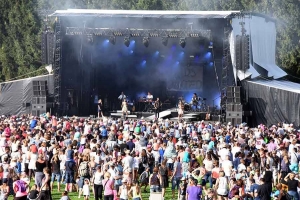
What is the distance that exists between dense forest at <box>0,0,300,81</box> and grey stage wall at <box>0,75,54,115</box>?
12249 millimetres

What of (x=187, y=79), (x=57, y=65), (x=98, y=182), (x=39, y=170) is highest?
(x=57, y=65)

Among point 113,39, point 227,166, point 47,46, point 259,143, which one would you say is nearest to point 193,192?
point 227,166

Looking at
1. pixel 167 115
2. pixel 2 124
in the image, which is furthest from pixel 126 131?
pixel 167 115

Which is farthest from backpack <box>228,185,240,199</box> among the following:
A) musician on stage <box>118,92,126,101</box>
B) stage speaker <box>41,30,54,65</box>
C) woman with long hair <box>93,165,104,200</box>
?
stage speaker <box>41,30,54,65</box>

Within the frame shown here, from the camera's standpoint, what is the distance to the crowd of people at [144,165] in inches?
914

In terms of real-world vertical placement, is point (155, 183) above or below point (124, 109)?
below

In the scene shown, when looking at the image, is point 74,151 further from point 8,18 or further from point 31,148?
point 8,18

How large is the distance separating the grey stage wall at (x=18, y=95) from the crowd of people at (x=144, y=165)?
16.2 metres

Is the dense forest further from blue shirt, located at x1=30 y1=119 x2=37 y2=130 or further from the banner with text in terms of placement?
blue shirt, located at x1=30 y1=119 x2=37 y2=130

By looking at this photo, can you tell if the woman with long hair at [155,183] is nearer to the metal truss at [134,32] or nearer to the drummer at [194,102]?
the metal truss at [134,32]

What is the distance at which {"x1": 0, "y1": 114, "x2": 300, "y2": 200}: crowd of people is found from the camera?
23203 mm

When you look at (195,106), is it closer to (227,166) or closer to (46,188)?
(227,166)

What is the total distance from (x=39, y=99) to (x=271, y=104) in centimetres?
1114

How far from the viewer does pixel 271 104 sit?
46.5 meters
